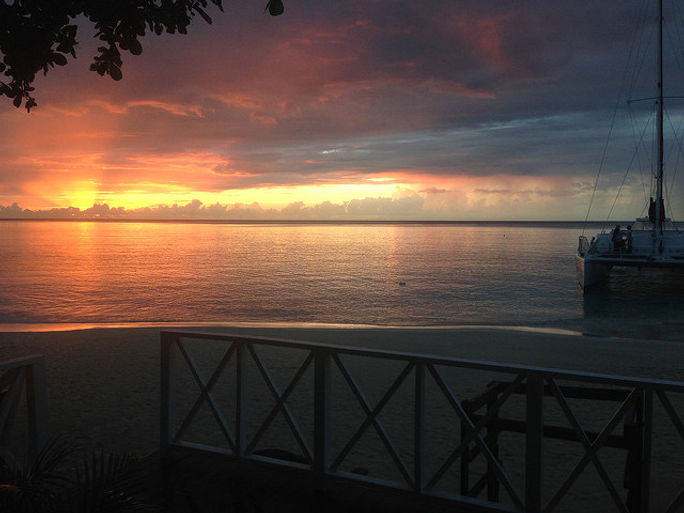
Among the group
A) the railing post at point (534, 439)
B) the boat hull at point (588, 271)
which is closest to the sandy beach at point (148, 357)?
the railing post at point (534, 439)

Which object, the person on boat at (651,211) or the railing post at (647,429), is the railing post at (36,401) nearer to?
the railing post at (647,429)

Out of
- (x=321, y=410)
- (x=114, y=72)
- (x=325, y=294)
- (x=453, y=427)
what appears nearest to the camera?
(x=114, y=72)

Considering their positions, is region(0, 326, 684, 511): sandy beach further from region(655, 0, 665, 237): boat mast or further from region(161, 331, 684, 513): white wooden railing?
region(655, 0, 665, 237): boat mast

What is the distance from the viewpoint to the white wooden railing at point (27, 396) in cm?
460

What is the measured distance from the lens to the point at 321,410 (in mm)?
4770

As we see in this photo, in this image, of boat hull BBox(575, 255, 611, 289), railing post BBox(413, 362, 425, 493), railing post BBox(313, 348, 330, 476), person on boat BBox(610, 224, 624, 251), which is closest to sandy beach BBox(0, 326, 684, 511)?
railing post BBox(313, 348, 330, 476)

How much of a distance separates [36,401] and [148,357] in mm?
8715

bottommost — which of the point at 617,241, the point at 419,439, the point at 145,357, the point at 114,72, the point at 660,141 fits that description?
the point at 145,357

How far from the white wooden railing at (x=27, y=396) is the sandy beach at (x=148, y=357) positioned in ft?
7.15


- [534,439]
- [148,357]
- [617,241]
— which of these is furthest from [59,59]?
[617,241]

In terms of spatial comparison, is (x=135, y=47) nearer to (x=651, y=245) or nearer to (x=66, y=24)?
(x=66, y=24)

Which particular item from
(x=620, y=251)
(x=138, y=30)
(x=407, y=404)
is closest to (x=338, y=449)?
(x=407, y=404)

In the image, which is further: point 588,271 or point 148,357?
point 588,271

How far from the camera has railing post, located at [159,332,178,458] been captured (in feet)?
18.0
